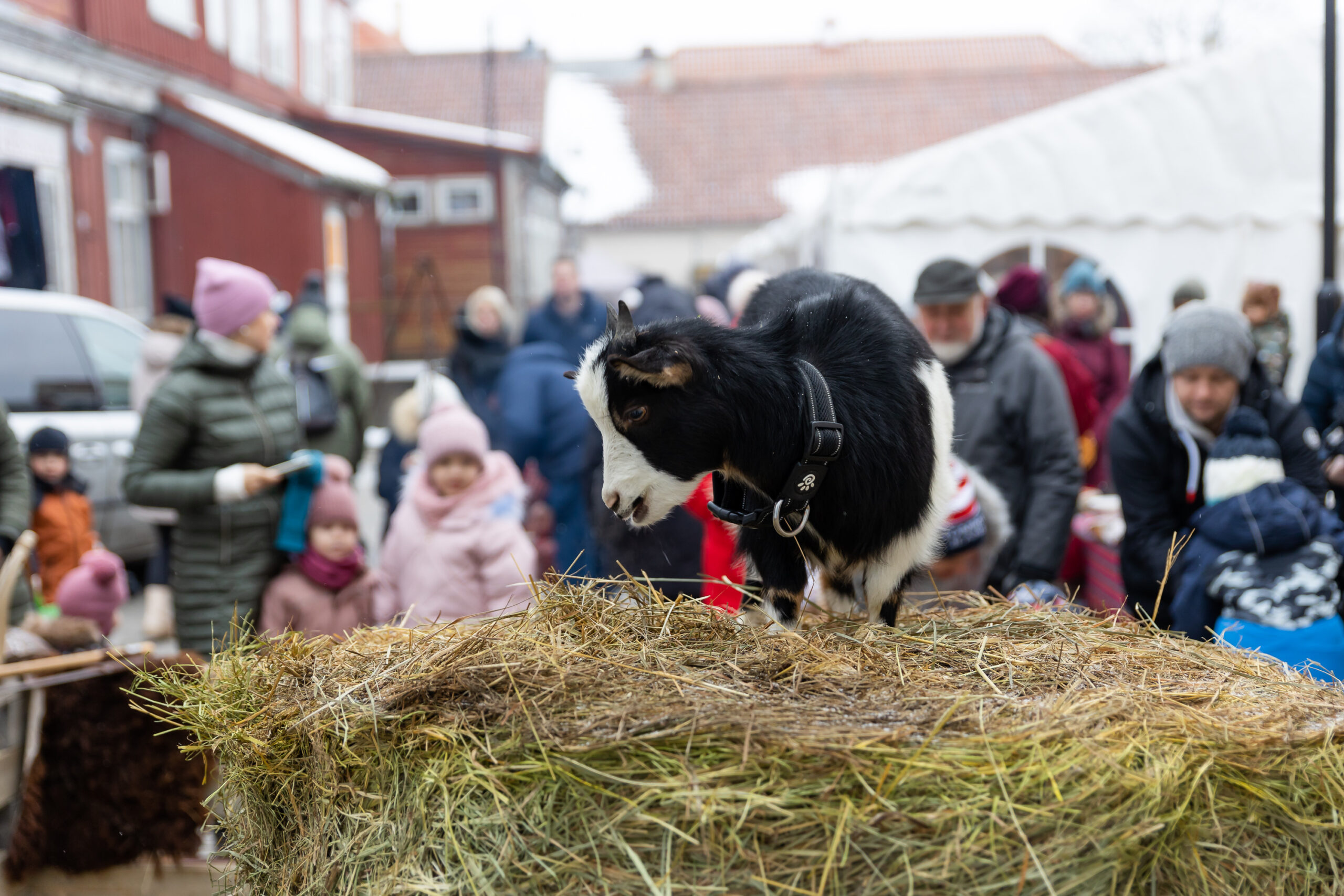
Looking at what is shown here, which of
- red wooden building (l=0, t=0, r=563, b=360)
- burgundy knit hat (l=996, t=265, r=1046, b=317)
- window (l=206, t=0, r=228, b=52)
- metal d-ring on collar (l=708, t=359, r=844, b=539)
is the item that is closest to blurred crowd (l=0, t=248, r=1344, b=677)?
metal d-ring on collar (l=708, t=359, r=844, b=539)

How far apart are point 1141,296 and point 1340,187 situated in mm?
1627

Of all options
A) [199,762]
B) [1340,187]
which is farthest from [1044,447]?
[1340,187]

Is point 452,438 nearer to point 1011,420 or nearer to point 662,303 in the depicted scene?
point 662,303

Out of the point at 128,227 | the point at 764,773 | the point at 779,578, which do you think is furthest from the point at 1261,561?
the point at 128,227

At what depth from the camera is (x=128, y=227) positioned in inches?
598

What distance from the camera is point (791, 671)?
6.69 feet

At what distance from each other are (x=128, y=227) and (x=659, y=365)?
15272 millimetres

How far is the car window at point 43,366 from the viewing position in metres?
6.91

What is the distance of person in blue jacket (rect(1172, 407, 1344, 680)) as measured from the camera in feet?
10.1

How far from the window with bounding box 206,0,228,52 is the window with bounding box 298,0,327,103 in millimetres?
4344

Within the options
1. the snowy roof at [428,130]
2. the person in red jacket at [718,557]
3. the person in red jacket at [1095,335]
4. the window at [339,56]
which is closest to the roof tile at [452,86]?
the window at [339,56]

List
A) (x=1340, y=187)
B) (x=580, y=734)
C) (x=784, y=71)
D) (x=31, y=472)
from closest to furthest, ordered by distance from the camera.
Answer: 1. (x=580, y=734)
2. (x=31, y=472)
3. (x=1340, y=187)
4. (x=784, y=71)

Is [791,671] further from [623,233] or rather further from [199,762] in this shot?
[623,233]

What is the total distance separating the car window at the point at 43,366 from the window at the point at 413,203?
16591 mm
